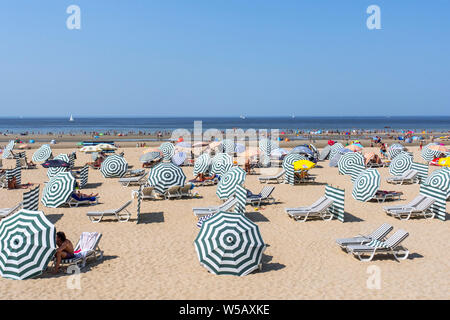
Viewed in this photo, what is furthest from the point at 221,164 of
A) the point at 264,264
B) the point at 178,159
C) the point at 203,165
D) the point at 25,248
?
the point at 25,248

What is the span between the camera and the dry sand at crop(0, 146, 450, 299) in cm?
731

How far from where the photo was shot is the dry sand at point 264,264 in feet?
24.0

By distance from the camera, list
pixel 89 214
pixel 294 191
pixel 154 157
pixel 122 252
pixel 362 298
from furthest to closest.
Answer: pixel 154 157 → pixel 294 191 → pixel 89 214 → pixel 122 252 → pixel 362 298

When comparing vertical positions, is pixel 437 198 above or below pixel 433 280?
above

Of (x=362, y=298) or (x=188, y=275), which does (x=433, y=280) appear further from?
(x=188, y=275)

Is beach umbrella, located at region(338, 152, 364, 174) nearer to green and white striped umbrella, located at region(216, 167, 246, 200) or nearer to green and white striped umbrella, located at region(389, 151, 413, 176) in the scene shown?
green and white striped umbrella, located at region(389, 151, 413, 176)

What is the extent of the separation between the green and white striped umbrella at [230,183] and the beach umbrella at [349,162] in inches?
336

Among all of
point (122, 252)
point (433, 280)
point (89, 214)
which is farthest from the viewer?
point (89, 214)

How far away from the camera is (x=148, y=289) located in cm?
745

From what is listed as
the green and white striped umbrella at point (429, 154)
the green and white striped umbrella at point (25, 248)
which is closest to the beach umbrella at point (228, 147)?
the green and white striped umbrella at point (429, 154)

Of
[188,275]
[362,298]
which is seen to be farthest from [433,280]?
[188,275]

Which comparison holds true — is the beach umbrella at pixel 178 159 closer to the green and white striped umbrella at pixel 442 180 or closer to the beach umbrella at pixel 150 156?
the beach umbrella at pixel 150 156

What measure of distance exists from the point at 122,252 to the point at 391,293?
231 inches

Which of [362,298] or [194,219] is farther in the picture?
[194,219]
